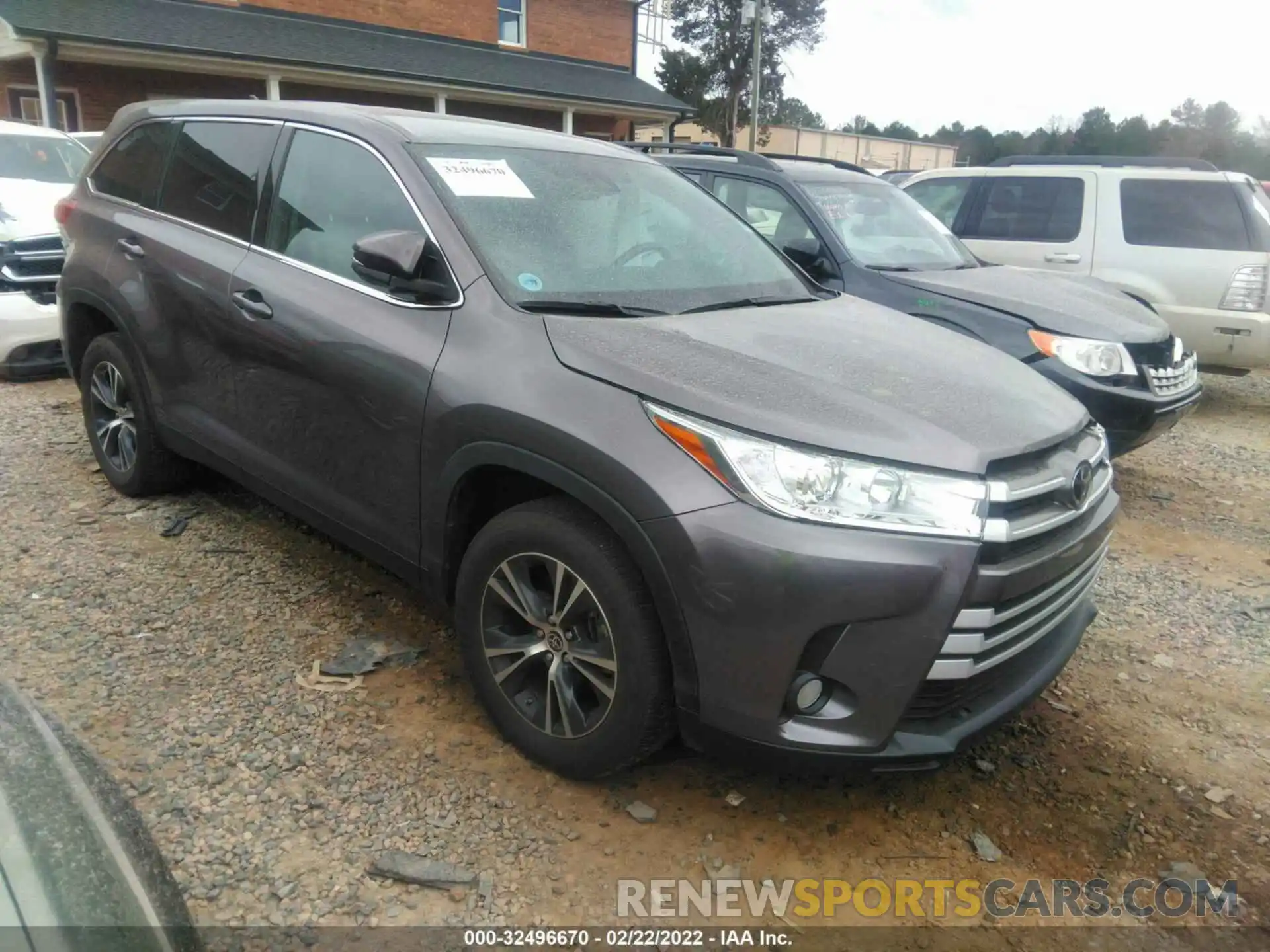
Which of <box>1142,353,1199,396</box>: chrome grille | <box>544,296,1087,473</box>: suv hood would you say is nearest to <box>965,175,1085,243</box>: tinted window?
<box>1142,353,1199,396</box>: chrome grille

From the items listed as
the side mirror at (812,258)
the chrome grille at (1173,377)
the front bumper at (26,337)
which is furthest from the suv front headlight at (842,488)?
the front bumper at (26,337)

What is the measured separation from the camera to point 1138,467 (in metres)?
6.14

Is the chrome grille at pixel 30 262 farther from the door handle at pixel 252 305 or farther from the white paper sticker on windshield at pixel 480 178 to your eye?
the white paper sticker on windshield at pixel 480 178

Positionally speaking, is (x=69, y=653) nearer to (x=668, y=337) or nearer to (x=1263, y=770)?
(x=668, y=337)

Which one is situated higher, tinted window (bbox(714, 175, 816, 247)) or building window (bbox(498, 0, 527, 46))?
building window (bbox(498, 0, 527, 46))

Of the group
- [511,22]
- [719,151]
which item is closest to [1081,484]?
[719,151]

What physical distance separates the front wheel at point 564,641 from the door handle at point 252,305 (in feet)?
4.14

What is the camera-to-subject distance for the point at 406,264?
268cm

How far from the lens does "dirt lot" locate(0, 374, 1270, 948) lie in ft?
7.77

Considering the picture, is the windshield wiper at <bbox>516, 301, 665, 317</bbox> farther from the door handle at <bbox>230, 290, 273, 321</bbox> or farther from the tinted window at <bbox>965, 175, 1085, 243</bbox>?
the tinted window at <bbox>965, 175, 1085, 243</bbox>

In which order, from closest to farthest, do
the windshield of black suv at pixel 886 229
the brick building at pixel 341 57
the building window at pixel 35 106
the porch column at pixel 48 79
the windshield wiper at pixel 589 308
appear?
the windshield wiper at pixel 589 308
the windshield of black suv at pixel 886 229
the porch column at pixel 48 79
the brick building at pixel 341 57
the building window at pixel 35 106

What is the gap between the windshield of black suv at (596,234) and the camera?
9.27 ft

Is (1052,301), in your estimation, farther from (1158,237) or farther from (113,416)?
(113,416)

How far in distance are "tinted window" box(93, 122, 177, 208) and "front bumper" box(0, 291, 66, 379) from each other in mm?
2609
